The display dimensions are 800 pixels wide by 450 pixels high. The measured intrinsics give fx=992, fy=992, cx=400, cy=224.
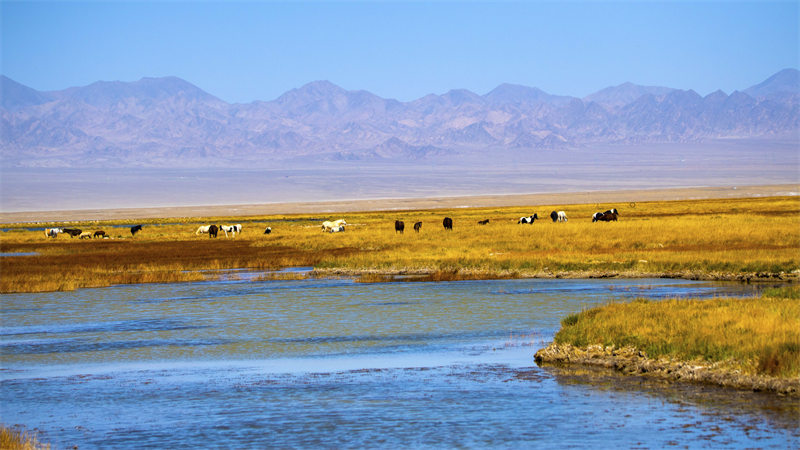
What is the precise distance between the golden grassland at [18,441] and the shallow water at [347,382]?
1.34ft

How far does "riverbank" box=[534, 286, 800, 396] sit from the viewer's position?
1902 cm

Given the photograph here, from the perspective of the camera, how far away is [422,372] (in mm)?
22516

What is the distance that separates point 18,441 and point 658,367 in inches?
496

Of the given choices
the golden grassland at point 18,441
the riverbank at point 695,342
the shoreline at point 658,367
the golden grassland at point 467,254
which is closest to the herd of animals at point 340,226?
the golden grassland at point 467,254

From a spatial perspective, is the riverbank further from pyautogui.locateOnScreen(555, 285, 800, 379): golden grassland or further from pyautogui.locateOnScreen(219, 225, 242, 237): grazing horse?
pyautogui.locateOnScreen(219, 225, 242, 237): grazing horse

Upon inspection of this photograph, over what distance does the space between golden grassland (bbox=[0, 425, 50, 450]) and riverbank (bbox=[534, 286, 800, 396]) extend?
11.5 metres

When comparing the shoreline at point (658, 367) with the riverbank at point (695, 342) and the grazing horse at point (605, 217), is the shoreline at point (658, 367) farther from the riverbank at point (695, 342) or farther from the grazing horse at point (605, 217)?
the grazing horse at point (605, 217)

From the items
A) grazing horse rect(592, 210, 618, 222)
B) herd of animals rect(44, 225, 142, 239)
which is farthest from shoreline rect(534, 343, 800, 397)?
herd of animals rect(44, 225, 142, 239)

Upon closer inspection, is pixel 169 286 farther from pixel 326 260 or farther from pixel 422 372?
pixel 422 372

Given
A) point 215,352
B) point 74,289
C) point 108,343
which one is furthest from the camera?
point 74,289

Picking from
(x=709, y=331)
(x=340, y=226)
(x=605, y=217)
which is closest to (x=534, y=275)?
(x=709, y=331)

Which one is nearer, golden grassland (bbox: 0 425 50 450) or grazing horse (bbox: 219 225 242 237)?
golden grassland (bbox: 0 425 50 450)

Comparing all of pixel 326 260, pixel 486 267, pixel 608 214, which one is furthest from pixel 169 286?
pixel 608 214

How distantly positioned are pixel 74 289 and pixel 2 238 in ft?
151
